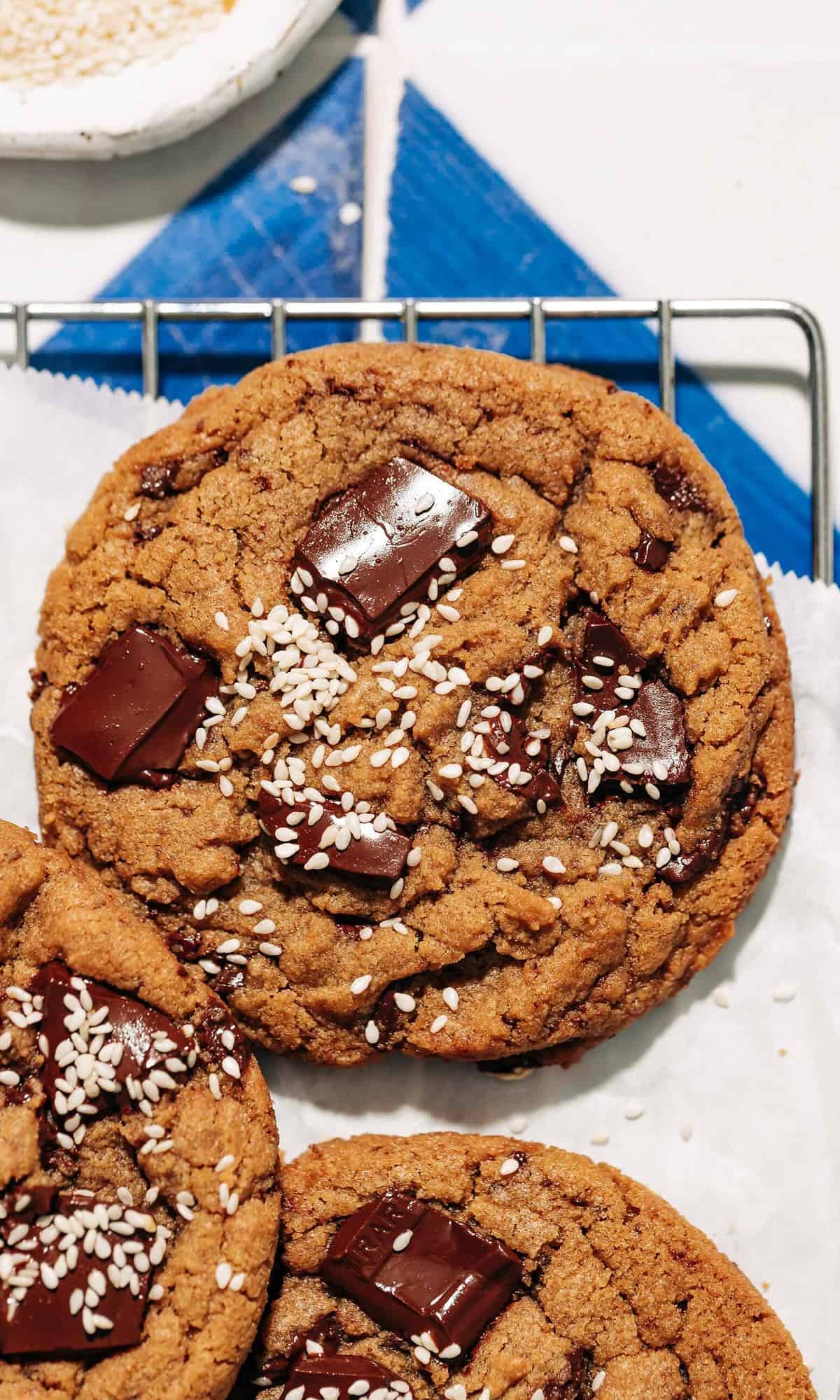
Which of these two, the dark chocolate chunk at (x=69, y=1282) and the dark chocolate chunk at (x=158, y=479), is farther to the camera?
the dark chocolate chunk at (x=158, y=479)

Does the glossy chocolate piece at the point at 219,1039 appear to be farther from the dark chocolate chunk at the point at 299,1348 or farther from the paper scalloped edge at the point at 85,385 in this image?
the paper scalloped edge at the point at 85,385

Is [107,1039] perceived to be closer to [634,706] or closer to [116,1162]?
[116,1162]

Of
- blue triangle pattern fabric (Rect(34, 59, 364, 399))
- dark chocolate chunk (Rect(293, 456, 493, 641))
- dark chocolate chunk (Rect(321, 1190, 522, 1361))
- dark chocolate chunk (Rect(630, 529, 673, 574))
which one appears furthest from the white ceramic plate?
dark chocolate chunk (Rect(321, 1190, 522, 1361))

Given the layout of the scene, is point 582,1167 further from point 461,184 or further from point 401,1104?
point 461,184

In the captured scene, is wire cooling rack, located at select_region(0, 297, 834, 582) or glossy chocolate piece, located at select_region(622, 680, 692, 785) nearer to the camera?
glossy chocolate piece, located at select_region(622, 680, 692, 785)

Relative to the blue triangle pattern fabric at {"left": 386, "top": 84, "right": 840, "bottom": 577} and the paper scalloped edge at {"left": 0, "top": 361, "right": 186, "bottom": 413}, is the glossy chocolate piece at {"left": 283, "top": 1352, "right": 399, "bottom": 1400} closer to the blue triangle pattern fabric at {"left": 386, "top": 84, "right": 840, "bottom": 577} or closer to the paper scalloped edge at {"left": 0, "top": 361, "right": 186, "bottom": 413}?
the paper scalloped edge at {"left": 0, "top": 361, "right": 186, "bottom": 413}

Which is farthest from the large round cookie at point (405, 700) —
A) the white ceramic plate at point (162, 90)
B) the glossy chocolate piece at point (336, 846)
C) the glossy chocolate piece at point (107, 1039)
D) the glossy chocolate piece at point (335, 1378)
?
the white ceramic plate at point (162, 90)

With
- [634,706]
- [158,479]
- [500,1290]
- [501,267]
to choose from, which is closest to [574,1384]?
[500,1290]

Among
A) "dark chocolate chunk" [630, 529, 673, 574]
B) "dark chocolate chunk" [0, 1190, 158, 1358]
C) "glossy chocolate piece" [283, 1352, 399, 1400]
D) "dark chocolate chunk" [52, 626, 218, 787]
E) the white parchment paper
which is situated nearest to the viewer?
"dark chocolate chunk" [0, 1190, 158, 1358]
